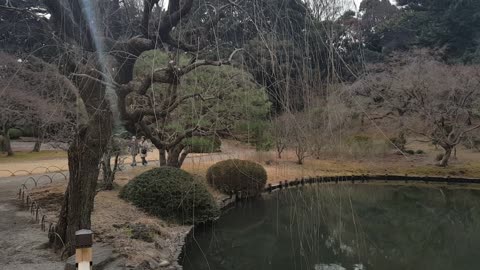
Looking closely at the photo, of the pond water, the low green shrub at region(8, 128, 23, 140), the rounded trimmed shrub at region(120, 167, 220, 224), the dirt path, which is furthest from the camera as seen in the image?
the low green shrub at region(8, 128, 23, 140)

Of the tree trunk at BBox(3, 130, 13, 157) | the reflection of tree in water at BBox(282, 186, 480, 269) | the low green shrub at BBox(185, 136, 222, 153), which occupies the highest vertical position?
the low green shrub at BBox(185, 136, 222, 153)

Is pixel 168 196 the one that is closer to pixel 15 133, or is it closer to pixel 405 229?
pixel 405 229

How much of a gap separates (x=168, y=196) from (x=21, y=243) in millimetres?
2986

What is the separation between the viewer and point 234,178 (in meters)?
11.7

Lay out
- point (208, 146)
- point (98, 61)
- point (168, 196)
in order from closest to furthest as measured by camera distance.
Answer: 1. point (98, 61)
2. point (208, 146)
3. point (168, 196)

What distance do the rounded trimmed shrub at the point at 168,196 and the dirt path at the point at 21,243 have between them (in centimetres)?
211

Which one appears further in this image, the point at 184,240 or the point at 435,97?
the point at 435,97

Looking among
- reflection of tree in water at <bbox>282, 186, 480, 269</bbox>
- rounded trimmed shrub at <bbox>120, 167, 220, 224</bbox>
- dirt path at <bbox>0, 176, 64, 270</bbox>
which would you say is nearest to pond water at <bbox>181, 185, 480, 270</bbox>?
reflection of tree in water at <bbox>282, 186, 480, 269</bbox>

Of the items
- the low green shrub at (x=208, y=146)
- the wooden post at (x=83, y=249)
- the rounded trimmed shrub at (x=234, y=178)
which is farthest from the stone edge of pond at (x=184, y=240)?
the wooden post at (x=83, y=249)

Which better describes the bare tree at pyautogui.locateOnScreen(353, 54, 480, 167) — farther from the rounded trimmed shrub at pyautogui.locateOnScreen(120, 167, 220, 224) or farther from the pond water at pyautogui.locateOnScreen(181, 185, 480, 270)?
the rounded trimmed shrub at pyautogui.locateOnScreen(120, 167, 220, 224)

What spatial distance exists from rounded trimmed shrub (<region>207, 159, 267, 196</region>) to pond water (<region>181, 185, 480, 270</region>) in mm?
528

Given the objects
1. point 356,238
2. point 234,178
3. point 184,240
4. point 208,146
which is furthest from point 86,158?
point 234,178

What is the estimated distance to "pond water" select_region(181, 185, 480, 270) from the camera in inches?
271

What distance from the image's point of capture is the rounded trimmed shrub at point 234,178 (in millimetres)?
11438
